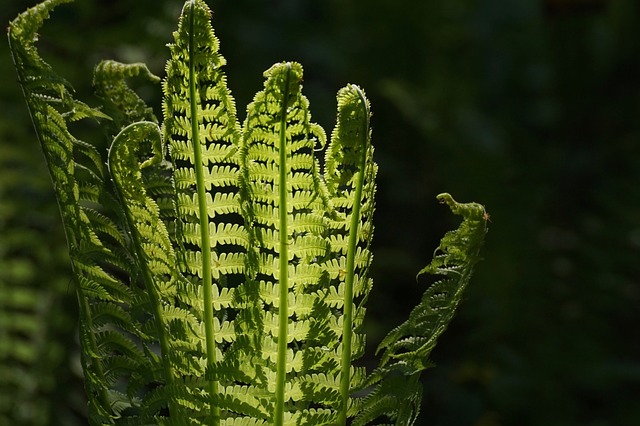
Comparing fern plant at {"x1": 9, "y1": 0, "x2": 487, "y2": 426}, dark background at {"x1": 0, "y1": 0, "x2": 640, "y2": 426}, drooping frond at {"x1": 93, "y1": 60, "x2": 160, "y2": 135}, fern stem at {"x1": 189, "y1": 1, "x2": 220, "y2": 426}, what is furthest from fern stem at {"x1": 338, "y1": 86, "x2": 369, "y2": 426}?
dark background at {"x1": 0, "y1": 0, "x2": 640, "y2": 426}

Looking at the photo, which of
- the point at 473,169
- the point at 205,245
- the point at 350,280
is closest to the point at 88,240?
the point at 205,245

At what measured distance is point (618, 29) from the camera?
3570 mm

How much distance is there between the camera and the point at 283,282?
64cm

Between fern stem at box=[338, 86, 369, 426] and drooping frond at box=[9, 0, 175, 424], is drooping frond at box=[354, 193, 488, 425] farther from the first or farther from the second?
drooping frond at box=[9, 0, 175, 424]

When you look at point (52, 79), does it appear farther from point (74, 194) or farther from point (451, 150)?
point (451, 150)

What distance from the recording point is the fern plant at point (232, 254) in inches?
25.0

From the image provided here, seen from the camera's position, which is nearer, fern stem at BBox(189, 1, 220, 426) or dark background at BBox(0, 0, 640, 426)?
fern stem at BBox(189, 1, 220, 426)

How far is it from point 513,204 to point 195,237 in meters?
2.39

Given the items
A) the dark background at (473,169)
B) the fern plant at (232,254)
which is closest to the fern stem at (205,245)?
the fern plant at (232,254)

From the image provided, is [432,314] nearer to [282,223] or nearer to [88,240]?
[282,223]

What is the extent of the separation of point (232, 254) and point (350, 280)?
3.8 inches

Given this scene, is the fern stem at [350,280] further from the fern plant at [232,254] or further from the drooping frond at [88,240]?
the drooping frond at [88,240]

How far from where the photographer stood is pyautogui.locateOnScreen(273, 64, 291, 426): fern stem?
0.63m

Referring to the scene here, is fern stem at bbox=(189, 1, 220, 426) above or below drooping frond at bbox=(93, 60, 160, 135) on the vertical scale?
below
